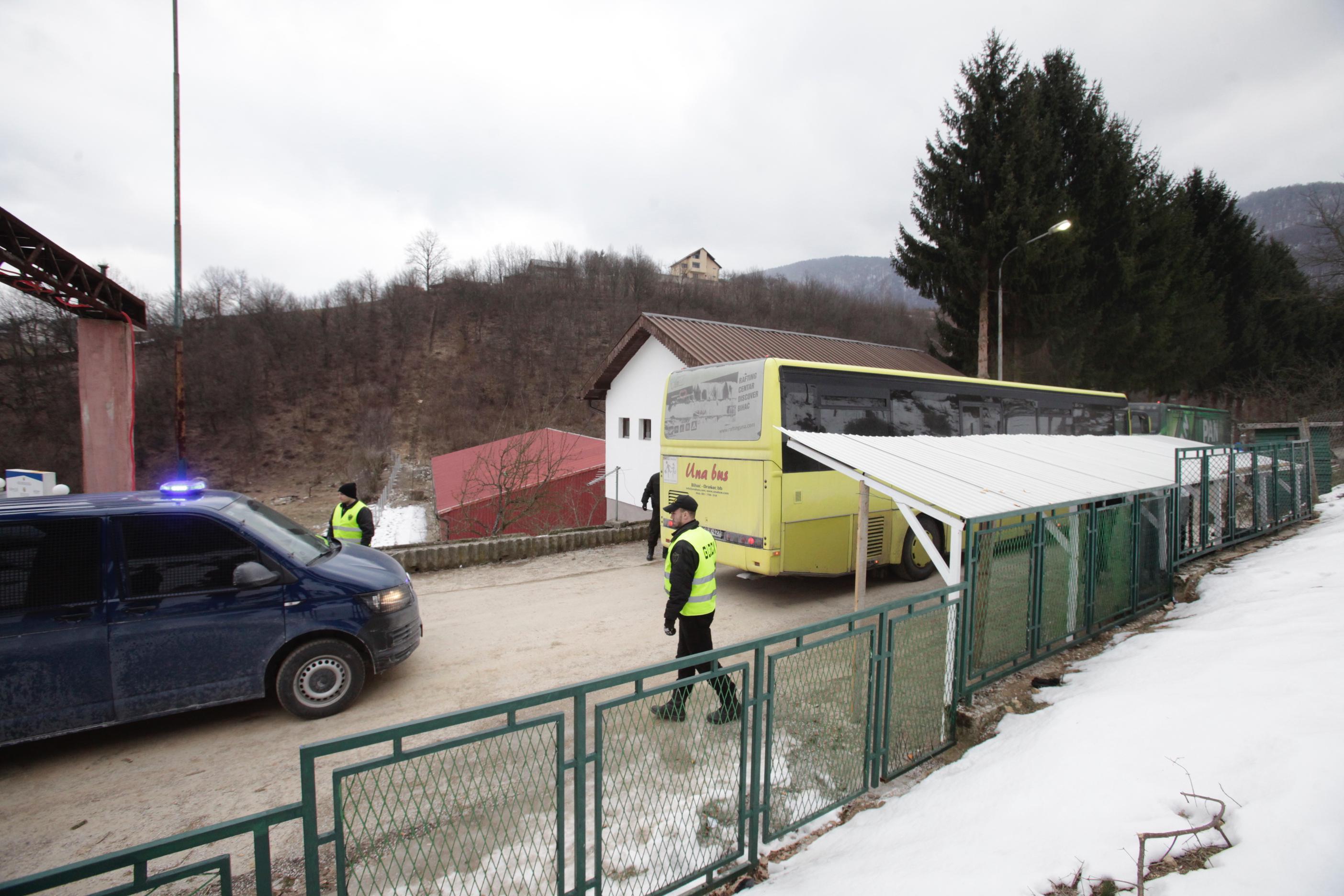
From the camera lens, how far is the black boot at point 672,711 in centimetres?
302

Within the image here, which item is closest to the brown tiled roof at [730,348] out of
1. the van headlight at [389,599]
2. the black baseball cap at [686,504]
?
the black baseball cap at [686,504]

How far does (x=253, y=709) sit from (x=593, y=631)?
10.7 ft

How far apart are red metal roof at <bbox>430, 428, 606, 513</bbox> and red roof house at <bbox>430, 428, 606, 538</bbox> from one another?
0.15ft

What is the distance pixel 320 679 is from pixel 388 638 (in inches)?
22.8

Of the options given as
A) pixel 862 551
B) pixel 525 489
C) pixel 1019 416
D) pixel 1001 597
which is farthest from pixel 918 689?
pixel 525 489

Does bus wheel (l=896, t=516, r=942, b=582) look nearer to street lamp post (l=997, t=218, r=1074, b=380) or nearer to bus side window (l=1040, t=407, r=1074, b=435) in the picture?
bus side window (l=1040, t=407, r=1074, b=435)

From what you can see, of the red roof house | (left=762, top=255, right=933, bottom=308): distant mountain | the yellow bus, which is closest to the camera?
the yellow bus

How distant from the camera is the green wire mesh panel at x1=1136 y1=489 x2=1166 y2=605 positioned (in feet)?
22.0

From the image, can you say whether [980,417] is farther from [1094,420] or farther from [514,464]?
[514,464]

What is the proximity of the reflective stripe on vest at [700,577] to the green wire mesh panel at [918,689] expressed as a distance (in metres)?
1.47

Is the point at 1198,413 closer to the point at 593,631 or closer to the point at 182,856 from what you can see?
the point at 593,631

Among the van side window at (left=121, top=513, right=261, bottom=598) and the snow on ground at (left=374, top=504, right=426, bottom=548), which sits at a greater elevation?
the van side window at (left=121, top=513, right=261, bottom=598)

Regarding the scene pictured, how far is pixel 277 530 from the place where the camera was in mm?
5258

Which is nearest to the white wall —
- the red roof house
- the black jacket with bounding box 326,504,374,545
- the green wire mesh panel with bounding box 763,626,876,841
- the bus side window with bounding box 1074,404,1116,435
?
the red roof house
